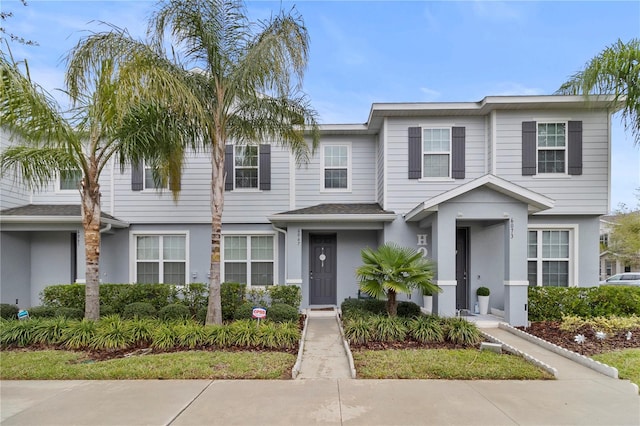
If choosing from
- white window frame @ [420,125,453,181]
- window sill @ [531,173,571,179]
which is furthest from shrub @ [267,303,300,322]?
window sill @ [531,173,571,179]

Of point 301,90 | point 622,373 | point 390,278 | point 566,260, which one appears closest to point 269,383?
point 390,278

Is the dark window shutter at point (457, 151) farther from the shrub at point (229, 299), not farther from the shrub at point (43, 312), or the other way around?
the shrub at point (43, 312)

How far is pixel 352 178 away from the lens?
11.1 m

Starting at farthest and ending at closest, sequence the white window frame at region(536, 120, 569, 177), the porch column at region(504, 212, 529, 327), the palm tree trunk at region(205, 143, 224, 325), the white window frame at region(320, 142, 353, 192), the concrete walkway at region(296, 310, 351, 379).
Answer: the white window frame at region(320, 142, 353, 192)
the white window frame at region(536, 120, 569, 177)
the porch column at region(504, 212, 529, 327)
the palm tree trunk at region(205, 143, 224, 325)
the concrete walkway at region(296, 310, 351, 379)

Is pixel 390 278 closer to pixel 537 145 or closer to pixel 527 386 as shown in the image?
pixel 527 386

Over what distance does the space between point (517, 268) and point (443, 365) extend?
13.3ft

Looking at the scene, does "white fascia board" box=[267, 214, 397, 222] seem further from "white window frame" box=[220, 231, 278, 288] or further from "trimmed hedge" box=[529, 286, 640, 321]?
"trimmed hedge" box=[529, 286, 640, 321]

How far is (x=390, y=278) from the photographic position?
24.1ft

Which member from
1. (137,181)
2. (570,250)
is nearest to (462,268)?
(570,250)

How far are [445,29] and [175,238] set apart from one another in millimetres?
11132

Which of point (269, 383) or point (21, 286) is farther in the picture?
point (21, 286)

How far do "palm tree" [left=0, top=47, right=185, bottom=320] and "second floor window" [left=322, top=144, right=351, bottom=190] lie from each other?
15.3 feet

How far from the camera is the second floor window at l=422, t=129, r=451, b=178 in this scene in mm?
10188

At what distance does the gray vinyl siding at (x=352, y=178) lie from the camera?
10.9m
